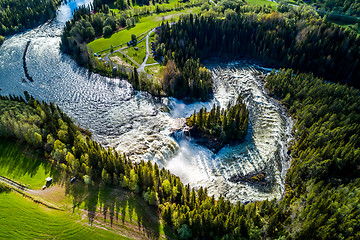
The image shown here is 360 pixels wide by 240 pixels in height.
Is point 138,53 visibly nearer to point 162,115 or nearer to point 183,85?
point 183,85

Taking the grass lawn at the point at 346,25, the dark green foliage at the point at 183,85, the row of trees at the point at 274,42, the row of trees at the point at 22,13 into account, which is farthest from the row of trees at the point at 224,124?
the row of trees at the point at 22,13

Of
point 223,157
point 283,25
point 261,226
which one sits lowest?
point 223,157

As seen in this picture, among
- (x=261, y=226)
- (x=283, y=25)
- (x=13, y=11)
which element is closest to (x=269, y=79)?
(x=283, y=25)

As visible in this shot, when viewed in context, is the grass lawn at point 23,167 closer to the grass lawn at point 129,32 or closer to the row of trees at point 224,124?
the row of trees at point 224,124

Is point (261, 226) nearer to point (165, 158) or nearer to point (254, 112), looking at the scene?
point (165, 158)

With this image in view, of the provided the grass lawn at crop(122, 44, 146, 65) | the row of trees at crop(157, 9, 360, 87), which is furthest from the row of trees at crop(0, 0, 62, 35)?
the row of trees at crop(157, 9, 360, 87)

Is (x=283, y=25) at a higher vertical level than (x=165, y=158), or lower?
higher

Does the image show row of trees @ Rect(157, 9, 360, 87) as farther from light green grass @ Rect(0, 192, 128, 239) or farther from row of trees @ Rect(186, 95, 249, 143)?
light green grass @ Rect(0, 192, 128, 239)
